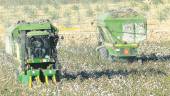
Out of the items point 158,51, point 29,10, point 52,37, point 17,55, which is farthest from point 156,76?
point 29,10

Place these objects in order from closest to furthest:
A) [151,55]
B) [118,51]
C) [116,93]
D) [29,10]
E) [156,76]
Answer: [116,93] → [156,76] → [118,51] → [151,55] → [29,10]

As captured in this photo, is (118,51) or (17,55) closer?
(17,55)

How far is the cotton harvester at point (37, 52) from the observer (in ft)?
74.4

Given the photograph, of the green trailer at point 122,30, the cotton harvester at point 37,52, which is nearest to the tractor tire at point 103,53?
the green trailer at point 122,30

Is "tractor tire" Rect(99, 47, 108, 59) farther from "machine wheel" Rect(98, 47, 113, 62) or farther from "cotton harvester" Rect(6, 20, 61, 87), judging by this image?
"cotton harvester" Rect(6, 20, 61, 87)

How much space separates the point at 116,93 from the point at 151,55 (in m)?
13.3

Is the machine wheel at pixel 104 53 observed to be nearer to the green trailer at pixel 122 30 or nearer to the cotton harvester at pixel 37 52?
the green trailer at pixel 122 30

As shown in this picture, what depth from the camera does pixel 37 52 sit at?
75.5ft

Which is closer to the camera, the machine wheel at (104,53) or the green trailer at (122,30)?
the green trailer at (122,30)

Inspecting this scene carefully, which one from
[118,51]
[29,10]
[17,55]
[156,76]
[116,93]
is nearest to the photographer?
[116,93]

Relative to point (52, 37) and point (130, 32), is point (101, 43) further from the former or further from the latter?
point (52, 37)

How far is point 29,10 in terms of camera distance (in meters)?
55.2

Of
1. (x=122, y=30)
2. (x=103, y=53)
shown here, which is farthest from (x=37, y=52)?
(x=122, y=30)

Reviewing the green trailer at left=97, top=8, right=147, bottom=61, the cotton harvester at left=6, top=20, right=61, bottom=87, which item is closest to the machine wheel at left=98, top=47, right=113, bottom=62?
the green trailer at left=97, top=8, right=147, bottom=61
